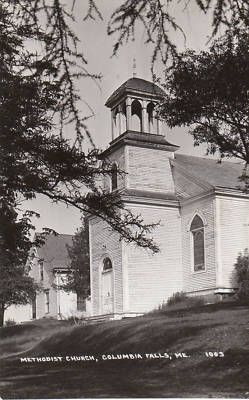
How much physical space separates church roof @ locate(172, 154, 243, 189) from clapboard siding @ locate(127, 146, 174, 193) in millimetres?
463

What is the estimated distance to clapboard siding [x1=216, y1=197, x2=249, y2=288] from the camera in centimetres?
1850

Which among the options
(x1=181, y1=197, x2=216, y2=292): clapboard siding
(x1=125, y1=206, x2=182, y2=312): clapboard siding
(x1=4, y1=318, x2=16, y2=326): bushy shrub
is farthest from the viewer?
(x1=4, y1=318, x2=16, y2=326): bushy shrub

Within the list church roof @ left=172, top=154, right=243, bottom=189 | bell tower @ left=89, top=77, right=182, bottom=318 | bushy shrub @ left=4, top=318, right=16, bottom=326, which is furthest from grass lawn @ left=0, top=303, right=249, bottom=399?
bushy shrub @ left=4, top=318, right=16, bottom=326

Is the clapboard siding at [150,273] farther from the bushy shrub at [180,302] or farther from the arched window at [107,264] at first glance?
the arched window at [107,264]

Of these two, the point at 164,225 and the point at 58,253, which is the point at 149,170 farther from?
the point at 58,253

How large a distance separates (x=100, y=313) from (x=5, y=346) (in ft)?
15.3

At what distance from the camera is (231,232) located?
61.9 feet

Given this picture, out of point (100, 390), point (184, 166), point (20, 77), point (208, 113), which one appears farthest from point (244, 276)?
point (20, 77)

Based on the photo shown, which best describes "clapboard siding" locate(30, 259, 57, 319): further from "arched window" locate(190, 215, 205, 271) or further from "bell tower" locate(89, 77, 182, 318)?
"arched window" locate(190, 215, 205, 271)

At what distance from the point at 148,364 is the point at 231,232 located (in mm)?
10804

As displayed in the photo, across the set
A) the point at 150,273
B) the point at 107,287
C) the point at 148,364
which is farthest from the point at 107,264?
the point at 148,364

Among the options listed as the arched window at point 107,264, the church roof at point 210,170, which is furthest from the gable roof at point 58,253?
the church roof at point 210,170

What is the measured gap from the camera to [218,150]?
12.4m

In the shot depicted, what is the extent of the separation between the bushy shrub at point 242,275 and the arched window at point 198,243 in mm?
1241
